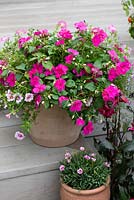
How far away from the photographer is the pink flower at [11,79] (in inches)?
73.9

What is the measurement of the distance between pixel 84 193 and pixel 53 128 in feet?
1.08

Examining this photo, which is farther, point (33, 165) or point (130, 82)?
point (130, 82)

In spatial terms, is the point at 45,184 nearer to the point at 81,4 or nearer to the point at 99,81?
the point at 99,81

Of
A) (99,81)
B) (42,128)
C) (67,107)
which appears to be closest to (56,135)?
(42,128)

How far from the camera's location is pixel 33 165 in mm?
1916

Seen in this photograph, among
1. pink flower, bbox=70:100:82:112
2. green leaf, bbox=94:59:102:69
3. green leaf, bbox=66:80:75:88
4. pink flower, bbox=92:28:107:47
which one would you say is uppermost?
pink flower, bbox=92:28:107:47

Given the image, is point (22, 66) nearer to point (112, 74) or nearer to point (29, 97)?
point (29, 97)

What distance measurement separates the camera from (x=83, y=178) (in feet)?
6.05

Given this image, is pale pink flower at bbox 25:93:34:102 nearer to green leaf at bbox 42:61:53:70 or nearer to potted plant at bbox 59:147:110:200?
green leaf at bbox 42:61:53:70

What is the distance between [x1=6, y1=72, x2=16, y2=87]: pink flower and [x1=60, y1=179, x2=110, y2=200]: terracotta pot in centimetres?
48

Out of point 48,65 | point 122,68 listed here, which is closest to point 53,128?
point 48,65

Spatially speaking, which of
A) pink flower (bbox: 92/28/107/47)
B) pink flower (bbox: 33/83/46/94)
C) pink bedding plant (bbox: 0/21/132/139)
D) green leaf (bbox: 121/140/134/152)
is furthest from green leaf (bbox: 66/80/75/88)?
green leaf (bbox: 121/140/134/152)

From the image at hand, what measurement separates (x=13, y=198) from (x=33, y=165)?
0.18 metres

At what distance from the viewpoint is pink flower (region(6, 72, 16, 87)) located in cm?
188
